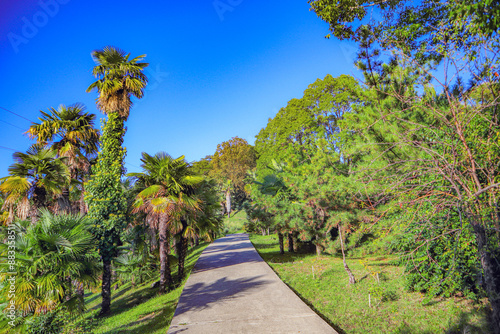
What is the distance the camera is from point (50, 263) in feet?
16.9

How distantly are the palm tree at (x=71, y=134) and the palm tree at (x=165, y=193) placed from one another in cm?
380

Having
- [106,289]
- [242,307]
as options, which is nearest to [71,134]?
[106,289]

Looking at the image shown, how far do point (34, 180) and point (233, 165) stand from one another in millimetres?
34161

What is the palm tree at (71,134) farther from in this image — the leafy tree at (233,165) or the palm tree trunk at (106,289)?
the leafy tree at (233,165)

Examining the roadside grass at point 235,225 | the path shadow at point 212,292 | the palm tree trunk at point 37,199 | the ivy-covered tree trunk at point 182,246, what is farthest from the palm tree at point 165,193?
the roadside grass at point 235,225

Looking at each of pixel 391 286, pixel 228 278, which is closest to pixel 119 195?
pixel 228 278

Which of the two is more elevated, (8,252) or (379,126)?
(379,126)

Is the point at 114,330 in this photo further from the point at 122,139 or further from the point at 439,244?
the point at 439,244

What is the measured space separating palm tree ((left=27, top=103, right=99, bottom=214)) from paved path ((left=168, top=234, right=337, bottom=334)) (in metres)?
6.83

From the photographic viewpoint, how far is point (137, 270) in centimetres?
1312

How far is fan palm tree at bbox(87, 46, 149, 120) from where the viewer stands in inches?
430

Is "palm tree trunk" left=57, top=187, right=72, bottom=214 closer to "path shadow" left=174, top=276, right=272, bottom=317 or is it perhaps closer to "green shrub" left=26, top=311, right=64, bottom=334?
"path shadow" left=174, top=276, right=272, bottom=317

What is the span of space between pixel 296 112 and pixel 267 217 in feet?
52.9

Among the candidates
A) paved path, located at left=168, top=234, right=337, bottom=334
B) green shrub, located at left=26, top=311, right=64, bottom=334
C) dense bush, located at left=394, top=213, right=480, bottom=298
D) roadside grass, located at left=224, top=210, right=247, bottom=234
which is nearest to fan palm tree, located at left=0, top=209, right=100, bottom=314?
green shrub, located at left=26, top=311, right=64, bottom=334
